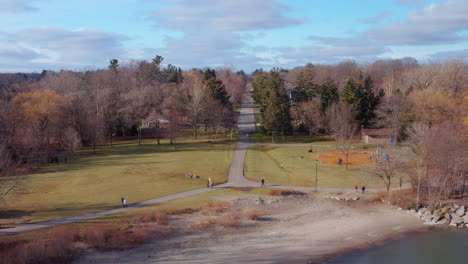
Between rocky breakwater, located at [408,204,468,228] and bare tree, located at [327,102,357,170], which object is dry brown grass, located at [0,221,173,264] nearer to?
rocky breakwater, located at [408,204,468,228]

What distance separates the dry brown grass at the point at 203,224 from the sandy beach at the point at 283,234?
37cm

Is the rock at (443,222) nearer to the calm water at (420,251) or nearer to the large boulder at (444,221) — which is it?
the large boulder at (444,221)

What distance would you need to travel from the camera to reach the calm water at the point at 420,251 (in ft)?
86.6

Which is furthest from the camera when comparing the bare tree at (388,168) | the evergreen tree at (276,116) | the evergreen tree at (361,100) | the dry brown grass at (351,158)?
the evergreen tree at (361,100)

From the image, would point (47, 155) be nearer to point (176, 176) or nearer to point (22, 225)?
point (176, 176)

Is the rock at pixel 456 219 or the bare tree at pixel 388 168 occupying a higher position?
the bare tree at pixel 388 168

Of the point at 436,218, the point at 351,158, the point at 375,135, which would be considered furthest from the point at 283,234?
the point at 375,135

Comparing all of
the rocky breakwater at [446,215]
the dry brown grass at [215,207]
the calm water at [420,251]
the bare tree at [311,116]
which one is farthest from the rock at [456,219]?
the bare tree at [311,116]

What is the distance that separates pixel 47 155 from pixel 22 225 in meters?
28.9

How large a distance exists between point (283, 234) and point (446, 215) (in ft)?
52.0

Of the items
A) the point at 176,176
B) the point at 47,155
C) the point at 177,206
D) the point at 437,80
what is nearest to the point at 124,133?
the point at 47,155

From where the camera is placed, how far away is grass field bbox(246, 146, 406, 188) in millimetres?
42281

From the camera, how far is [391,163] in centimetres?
3953

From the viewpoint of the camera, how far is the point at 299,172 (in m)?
46.8
